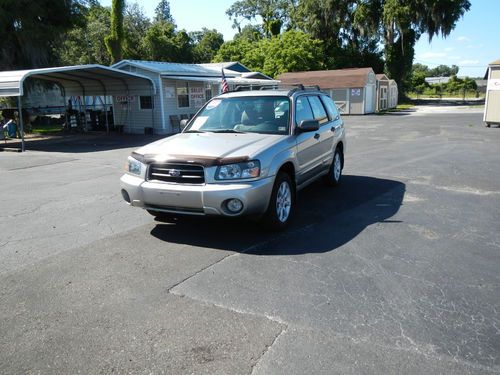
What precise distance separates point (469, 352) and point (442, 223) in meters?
3.30

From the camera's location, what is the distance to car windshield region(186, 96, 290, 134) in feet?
20.4

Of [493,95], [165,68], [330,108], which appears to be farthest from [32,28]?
[493,95]

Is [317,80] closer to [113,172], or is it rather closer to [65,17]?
[65,17]

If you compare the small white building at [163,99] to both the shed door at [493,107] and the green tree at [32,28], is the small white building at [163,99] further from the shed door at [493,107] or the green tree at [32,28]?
the shed door at [493,107]

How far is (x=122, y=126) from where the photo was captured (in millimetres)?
24203

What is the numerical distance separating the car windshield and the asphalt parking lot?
4.52 ft

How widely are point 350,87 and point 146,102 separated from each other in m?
21.2

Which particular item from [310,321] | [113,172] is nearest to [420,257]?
[310,321]

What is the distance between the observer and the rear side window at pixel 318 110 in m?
7.32

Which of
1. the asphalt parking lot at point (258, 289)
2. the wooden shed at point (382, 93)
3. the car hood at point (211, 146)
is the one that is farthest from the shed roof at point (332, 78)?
the car hood at point (211, 146)

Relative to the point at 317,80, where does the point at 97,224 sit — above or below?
below

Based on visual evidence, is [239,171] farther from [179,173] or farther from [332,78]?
[332,78]

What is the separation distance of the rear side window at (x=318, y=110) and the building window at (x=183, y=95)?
17320mm

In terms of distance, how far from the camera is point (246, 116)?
645cm
